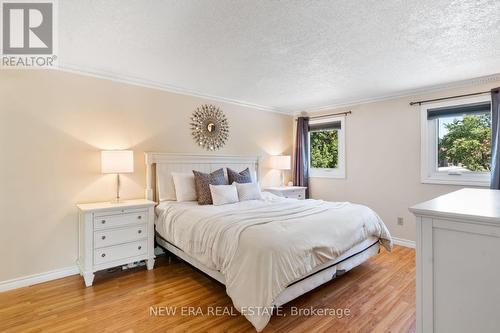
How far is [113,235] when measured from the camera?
2.76 m

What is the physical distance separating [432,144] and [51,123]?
191 inches

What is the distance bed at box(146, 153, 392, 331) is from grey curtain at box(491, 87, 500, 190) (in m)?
1.46

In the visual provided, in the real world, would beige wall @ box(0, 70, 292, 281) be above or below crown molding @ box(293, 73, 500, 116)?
below

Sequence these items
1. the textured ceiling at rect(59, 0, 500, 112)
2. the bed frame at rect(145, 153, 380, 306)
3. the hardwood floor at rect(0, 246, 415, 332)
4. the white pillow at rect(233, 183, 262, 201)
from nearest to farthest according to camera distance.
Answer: the textured ceiling at rect(59, 0, 500, 112)
the hardwood floor at rect(0, 246, 415, 332)
the bed frame at rect(145, 153, 380, 306)
the white pillow at rect(233, 183, 262, 201)

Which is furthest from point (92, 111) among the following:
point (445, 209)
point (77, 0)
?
point (445, 209)

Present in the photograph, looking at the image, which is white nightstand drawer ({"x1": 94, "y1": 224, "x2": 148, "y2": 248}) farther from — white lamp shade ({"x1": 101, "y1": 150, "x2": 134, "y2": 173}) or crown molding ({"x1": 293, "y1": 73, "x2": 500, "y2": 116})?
crown molding ({"x1": 293, "y1": 73, "x2": 500, "y2": 116})

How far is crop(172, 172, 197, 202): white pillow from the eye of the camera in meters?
3.42

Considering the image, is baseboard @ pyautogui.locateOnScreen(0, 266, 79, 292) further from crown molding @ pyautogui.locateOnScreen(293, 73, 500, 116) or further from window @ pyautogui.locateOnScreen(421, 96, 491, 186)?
window @ pyautogui.locateOnScreen(421, 96, 491, 186)

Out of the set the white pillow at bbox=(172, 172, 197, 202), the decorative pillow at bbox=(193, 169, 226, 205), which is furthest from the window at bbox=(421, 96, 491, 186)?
the white pillow at bbox=(172, 172, 197, 202)

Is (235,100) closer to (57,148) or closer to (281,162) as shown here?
(281,162)

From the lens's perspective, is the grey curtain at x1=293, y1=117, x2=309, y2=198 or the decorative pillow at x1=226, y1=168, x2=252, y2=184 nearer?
the decorative pillow at x1=226, y1=168, x2=252, y2=184

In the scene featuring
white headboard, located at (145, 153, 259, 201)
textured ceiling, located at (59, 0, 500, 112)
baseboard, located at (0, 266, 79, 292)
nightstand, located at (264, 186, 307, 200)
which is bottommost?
baseboard, located at (0, 266, 79, 292)

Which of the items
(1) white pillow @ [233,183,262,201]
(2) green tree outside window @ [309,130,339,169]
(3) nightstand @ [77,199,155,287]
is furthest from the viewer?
(2) green tree outside window @ [309,130,339,169]

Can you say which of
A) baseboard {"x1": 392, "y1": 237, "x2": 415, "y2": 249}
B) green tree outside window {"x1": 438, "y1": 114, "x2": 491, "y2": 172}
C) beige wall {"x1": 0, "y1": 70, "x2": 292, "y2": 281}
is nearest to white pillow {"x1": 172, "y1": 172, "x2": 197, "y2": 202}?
beige wall {"x1": 0, "y1": 70, "x2": 292, "y2": 281}
